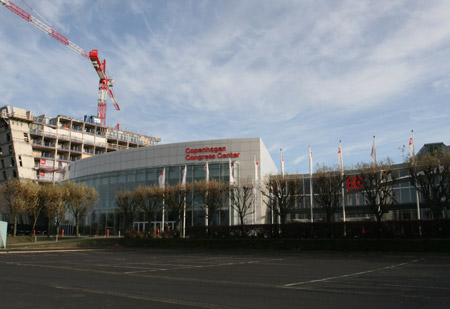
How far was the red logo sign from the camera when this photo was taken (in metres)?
34.7

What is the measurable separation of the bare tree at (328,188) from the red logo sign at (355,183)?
115 cm

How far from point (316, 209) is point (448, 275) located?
38248 mm

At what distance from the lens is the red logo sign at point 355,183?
1365 inches

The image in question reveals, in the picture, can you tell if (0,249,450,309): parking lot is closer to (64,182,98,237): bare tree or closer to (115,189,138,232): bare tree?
(115,189,138,232): bare tree

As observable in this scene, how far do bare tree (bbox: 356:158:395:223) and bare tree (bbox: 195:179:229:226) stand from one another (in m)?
14.6

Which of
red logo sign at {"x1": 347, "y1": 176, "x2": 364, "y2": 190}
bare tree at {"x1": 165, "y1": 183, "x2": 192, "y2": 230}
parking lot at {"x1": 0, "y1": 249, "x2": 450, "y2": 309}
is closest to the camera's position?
parking lot at {"x1": 0, "y1": 249, "x2": 450, "y2": 309}

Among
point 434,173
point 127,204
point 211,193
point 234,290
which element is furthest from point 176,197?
point 234,290

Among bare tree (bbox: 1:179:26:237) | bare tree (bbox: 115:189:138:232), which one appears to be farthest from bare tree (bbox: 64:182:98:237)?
bare tree (bbox: 115:189:138:232)

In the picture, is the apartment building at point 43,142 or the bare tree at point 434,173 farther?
the apartment building at point 43,142

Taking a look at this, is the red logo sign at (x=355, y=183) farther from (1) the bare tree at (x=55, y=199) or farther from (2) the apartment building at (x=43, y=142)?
(2) the apartment building at (x=43, y=142)

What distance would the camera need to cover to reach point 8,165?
91.9 m

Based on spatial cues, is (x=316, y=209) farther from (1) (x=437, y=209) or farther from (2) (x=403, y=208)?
(1) (x=437, y=209)

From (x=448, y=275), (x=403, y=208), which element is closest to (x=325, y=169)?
(x=403, y=208)

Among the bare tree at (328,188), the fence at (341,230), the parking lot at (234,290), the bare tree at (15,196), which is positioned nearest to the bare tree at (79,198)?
the bare tree at (15,196)
